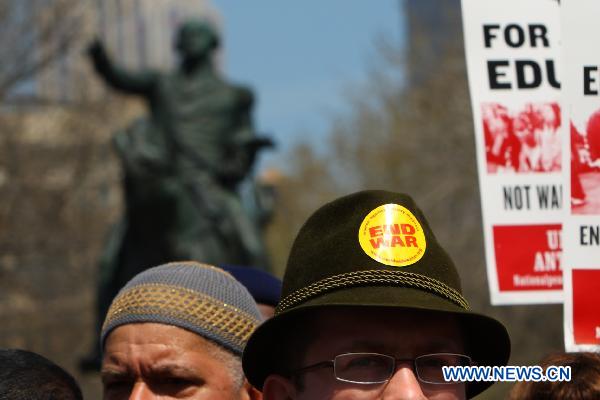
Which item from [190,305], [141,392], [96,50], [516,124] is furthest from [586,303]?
[96,50]

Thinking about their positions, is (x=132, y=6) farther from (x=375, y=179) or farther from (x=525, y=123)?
(x=525, y=123)

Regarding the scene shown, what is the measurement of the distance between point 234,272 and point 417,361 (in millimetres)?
1412

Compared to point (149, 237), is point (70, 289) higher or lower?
lower

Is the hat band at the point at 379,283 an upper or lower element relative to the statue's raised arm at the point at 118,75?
lower

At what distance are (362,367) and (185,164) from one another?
39.2 ft

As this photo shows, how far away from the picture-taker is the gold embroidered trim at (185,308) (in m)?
3.82

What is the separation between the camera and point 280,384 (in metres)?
3.34

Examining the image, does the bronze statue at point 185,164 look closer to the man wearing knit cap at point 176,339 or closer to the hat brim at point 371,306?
the man wearing knit cap at point 176,339

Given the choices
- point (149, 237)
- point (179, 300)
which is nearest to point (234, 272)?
point (179, 300)

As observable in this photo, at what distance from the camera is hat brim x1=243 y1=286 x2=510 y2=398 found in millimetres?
3152

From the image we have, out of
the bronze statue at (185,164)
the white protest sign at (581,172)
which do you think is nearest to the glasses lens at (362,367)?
the white protest sign at (581,172)

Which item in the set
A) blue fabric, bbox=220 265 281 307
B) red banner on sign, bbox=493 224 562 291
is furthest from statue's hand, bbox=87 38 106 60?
red banner on sign, bbox=493 224 562 291

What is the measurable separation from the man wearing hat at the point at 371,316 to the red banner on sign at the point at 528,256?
604mm

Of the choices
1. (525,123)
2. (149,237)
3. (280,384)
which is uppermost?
(525,123)
